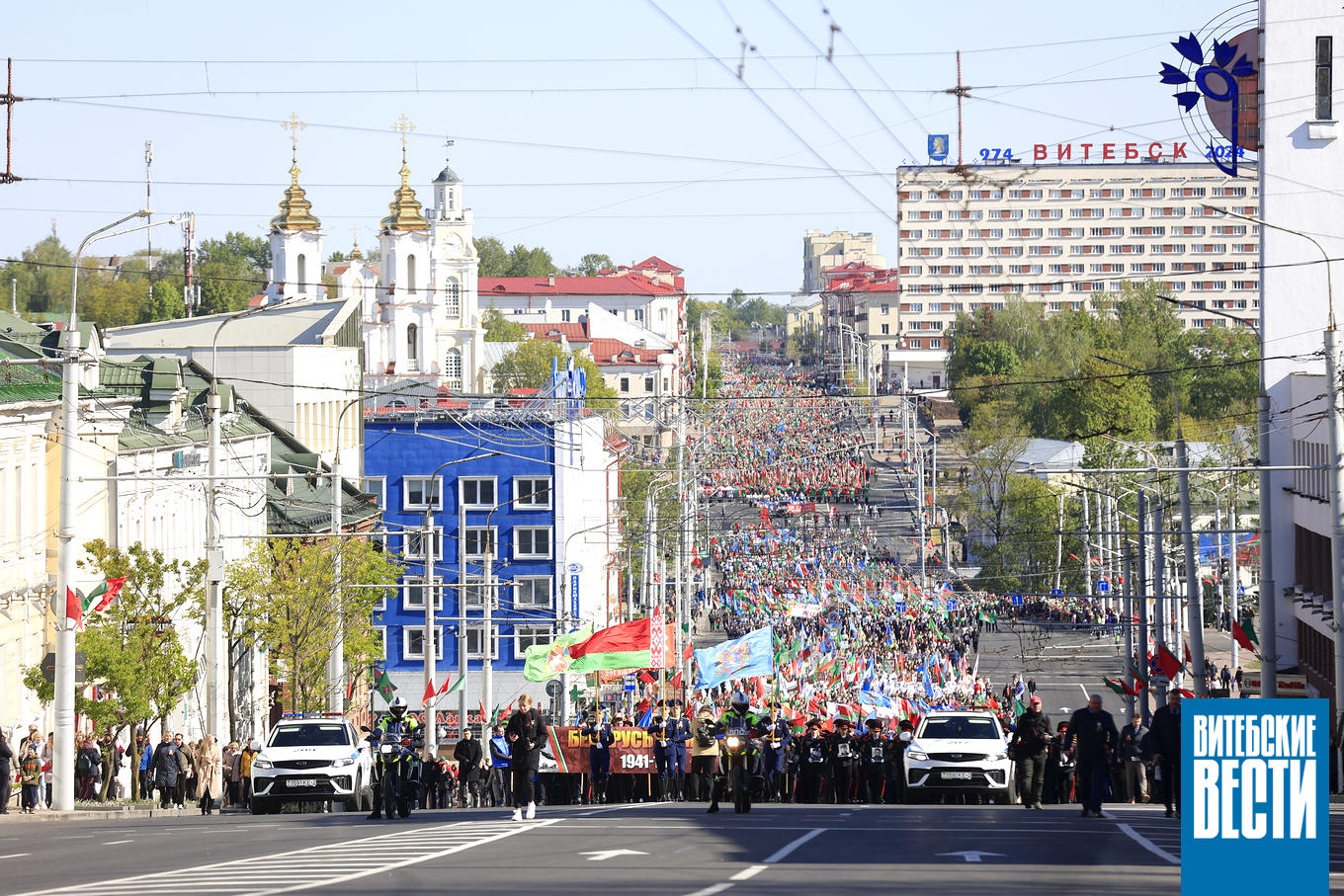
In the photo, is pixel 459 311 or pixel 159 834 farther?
pixel 459 311

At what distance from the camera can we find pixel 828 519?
108 meters

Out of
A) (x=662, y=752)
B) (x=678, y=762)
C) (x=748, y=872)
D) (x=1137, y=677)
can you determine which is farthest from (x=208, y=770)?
(x=1137, y=677)

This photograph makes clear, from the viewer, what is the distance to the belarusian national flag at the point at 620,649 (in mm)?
46594

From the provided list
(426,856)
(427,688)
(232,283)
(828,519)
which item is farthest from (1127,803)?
(232,283)

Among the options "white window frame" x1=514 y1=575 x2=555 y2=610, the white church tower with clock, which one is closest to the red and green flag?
"white window frame" x1=514 y1=575 x2=555 y2=610

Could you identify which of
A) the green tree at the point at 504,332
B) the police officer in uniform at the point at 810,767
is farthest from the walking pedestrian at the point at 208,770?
the green tree at the point at 504,332

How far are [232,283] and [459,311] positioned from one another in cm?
2416

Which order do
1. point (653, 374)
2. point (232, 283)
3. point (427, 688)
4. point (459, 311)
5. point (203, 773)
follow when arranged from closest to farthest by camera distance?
1. point (203, 773)
2. point (427, 688)
3. point (459, 311)
4. point (232, 283)
5. point (653, 374)

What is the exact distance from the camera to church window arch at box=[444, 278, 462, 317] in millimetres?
150875

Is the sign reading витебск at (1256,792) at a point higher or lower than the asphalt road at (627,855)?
higher

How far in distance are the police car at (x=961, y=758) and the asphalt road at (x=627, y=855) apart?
1968 mm

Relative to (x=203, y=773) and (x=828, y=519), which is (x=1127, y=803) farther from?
(x=828, y=519)

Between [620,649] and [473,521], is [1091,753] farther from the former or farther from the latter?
[473,521]

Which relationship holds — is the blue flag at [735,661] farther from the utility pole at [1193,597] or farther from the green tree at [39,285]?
the green tree at [39,285]
